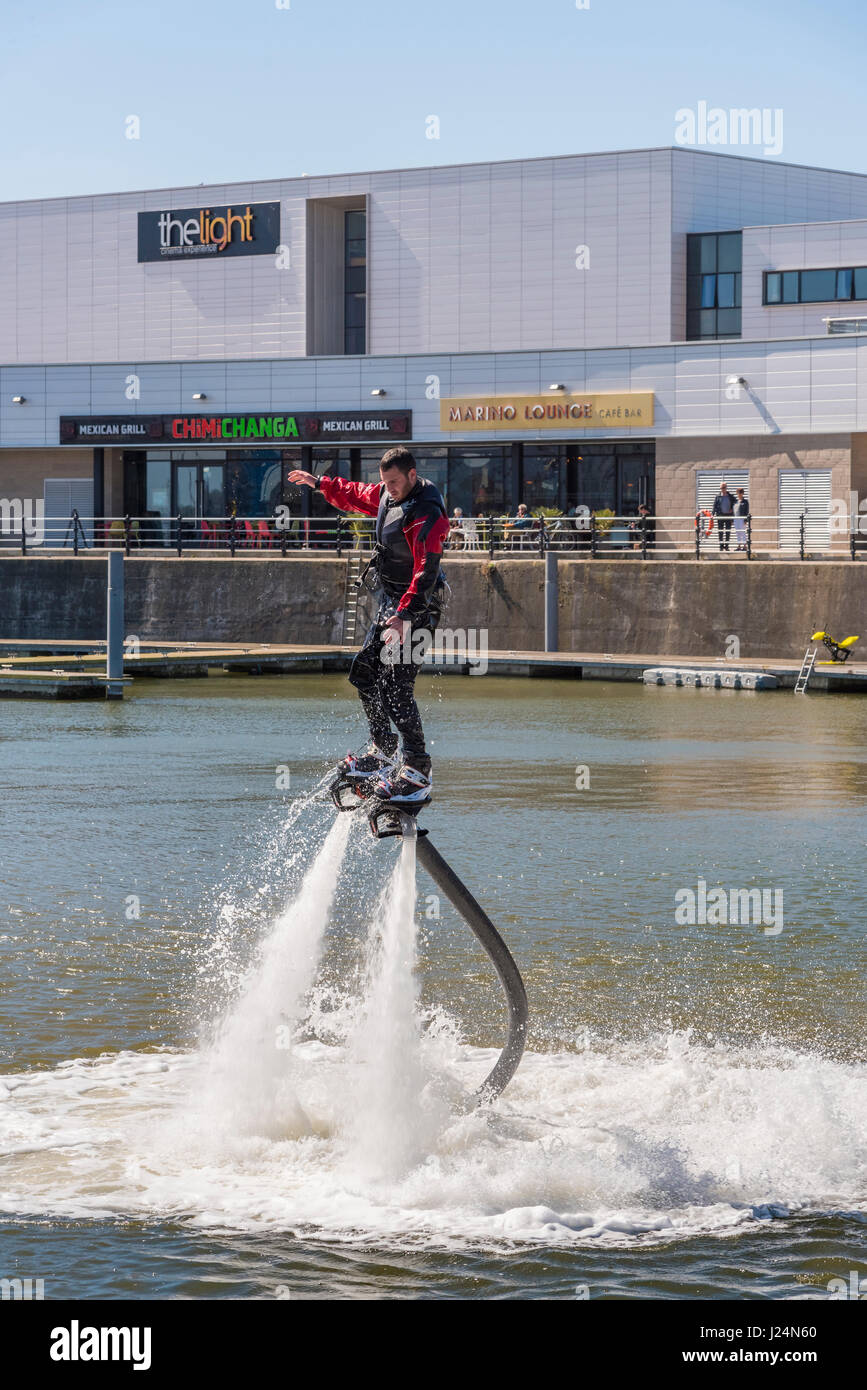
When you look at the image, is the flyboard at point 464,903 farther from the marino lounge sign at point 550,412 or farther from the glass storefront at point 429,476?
the marino lounge sign at point 550,412

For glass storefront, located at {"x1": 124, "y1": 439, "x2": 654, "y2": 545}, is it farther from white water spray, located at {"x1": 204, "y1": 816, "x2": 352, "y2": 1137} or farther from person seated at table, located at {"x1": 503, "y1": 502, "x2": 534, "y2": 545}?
white water spray, located at {"x1": 204, "y1": 816, "x2": 352, "y2": 1137}

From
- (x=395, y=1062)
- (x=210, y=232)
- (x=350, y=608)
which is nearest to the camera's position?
(x=395, y=1062)

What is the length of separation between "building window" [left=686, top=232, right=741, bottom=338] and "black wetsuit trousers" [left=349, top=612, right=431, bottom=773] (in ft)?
163

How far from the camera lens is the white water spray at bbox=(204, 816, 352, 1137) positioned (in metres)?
9.12

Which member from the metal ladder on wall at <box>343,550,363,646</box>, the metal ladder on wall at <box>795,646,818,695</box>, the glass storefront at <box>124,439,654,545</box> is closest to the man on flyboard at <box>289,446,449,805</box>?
the metal ladder on wall at <box>795,646,818,695</box>

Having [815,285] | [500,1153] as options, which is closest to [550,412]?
[815,285]

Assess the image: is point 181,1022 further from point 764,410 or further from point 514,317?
point 514,317

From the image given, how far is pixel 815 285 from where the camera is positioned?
2158 inches

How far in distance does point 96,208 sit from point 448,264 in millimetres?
13761

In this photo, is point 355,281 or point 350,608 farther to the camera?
point 355,281

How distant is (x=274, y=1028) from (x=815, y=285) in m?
48.9

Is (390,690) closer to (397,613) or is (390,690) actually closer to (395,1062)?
Result: (397,613)

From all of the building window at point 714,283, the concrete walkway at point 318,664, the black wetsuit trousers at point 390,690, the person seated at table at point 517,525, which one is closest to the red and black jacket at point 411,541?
the black wetsuit trousers at point 390,690
